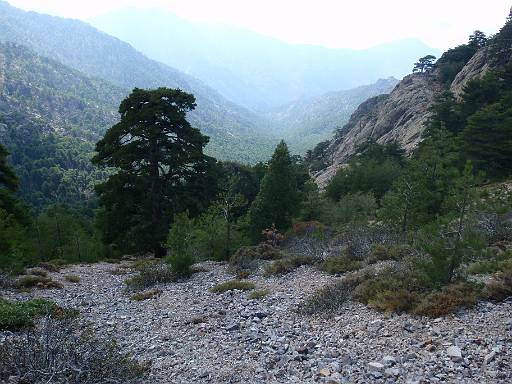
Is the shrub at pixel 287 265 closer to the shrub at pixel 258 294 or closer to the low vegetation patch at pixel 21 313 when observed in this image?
the shrub at pixel 258 294

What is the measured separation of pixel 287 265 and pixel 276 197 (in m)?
10.3

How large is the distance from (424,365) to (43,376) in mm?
7228

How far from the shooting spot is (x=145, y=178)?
25734 millimetres

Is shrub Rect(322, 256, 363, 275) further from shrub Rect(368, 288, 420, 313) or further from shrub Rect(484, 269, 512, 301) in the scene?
shrub Rect(484, 269, 512, 301)

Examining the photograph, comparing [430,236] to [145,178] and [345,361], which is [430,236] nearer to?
[345,361]

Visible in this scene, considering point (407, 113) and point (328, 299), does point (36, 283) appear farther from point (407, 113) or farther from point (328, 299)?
point (407, 113)

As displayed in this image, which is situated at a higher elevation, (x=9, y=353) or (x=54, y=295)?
(x=9, y=353)

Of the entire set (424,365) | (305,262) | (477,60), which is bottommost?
(305,262)

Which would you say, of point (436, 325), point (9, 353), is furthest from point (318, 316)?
point (9, 353)

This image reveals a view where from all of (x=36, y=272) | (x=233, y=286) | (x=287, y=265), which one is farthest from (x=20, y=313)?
(x=287, y=265)

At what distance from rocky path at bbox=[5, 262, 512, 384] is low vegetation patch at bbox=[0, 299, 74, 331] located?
1.25 meters

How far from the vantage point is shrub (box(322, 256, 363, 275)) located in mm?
15206

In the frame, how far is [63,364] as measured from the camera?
23.8ft

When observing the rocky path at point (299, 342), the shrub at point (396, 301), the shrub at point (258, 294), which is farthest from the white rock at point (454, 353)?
the shrub at point (258, 294)
